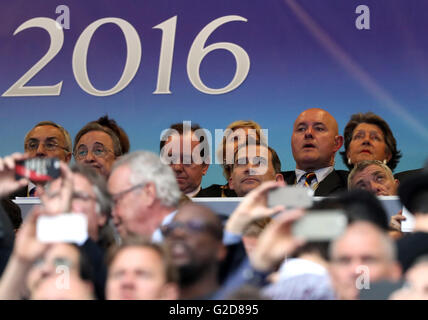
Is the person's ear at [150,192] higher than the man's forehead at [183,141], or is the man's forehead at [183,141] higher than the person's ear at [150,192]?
the man's forehead at [183,141]

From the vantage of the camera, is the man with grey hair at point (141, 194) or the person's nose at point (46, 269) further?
the man with grey hair at point (141, 194)

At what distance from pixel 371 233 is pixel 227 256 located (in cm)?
39

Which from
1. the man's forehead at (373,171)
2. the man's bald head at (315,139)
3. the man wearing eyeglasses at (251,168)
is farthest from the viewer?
the man's bald head at (315,139)

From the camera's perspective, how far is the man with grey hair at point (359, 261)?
80.6 inches

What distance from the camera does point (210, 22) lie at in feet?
16.4

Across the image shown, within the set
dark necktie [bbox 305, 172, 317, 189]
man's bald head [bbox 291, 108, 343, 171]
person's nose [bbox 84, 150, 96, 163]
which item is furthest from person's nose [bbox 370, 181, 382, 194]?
person's nose [bbox 84, 150, 96, 163]

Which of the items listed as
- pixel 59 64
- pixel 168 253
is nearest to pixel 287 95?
pixel 59 64

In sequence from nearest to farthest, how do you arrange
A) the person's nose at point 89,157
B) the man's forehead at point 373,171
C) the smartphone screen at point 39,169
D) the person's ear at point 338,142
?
the smartphone screen at point 39,169
the man's forehead at point 373,171
the person's nose at point 89,157
the person's ear at point 338,142

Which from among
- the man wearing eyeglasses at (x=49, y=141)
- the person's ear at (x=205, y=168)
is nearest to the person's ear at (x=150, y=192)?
the person's ear at (x=205, y=168)

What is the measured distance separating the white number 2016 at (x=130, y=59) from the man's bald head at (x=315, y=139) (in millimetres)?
549

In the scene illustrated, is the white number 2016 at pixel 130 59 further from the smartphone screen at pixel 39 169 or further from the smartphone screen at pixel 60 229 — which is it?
the smartphone screen at pixel 60 229

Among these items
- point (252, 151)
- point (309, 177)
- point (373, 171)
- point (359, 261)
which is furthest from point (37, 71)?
point (359, 261)

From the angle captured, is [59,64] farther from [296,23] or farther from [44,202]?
[44,202]

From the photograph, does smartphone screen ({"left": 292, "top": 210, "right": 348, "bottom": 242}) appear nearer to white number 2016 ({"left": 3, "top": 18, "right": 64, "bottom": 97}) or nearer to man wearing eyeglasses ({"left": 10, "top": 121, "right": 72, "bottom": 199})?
man wearing eyeglasses ({"left": 10, "top": 121, "right": 72, "bottom": 199})
